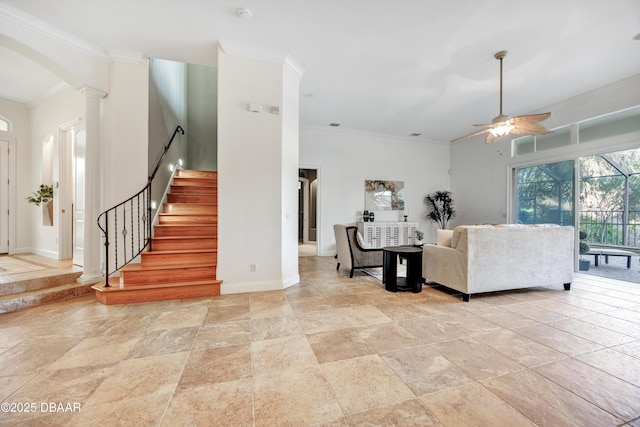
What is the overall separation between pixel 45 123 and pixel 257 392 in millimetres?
6379

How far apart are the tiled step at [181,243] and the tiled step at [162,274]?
413 millimetres

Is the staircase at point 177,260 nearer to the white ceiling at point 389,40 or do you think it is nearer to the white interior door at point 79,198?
the white interior door at point 79,198

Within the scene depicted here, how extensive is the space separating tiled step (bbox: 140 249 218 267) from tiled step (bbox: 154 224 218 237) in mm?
394

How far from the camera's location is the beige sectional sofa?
10.6 feet

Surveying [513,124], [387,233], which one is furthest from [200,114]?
[513,124]

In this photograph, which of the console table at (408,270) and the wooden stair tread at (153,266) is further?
the console table at (408,270)

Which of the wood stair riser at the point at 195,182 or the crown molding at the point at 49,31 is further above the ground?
the crown molding at the point at 49,31

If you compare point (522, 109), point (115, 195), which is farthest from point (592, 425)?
point (522, 109)

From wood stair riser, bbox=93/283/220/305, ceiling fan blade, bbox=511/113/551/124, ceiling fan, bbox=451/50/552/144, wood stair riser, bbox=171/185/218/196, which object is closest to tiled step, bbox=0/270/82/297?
wood stair riser, bbox=93/283/220/305

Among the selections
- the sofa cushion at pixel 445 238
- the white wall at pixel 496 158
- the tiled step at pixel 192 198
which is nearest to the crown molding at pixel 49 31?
the tiled step at pixel 192 198

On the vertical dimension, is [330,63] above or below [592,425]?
above

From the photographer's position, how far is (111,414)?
A: 140 cm

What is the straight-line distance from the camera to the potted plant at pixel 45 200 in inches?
183

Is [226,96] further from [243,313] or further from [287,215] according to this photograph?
[243,313]
